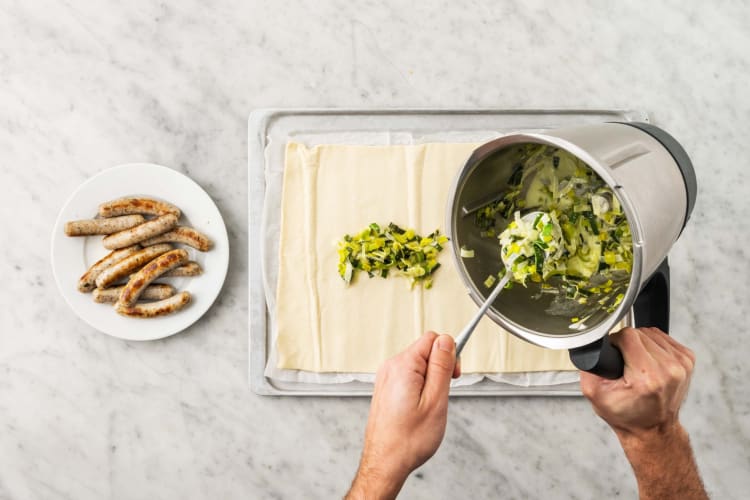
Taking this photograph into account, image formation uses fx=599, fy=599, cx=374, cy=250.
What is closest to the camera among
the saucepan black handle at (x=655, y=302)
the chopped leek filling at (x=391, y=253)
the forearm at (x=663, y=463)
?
the saucepan black handle at (x=655, y=302)

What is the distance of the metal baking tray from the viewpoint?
212cm

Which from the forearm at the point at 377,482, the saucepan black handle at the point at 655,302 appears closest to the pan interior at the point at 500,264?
the saucepan black handle at the point at 655,302

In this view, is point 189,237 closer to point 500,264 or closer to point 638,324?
point 500,264

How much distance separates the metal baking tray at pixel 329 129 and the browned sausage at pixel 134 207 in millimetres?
297

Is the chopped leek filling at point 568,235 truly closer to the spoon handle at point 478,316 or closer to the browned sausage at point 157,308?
the spoon handle at point 478,316

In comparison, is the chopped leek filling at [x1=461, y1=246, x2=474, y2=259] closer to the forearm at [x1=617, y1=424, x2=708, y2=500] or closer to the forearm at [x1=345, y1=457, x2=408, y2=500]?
the forearm at [x1=345, y1=457, x2=408, y2=500]

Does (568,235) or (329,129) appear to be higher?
(329,129)

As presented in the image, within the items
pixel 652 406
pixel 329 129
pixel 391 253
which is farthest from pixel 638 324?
pixel 329 129

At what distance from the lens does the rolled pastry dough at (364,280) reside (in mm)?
2051

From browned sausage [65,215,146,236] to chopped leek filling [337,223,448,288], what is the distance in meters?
0.75

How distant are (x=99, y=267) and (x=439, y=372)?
1344 mm

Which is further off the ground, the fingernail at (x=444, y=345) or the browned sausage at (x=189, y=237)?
the browned sausage at (x=189, y=237)

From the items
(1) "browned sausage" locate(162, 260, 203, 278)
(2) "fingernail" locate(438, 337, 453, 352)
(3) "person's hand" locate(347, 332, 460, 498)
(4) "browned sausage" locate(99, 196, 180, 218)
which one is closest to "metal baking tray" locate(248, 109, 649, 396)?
(1) "browned sausage" locate(162, 260, 203, 278)

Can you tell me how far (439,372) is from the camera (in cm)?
139
